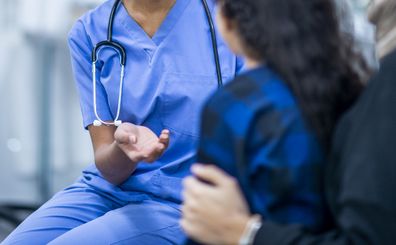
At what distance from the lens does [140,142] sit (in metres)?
1.33

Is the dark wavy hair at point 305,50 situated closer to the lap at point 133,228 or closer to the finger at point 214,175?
the finger at point 214,175

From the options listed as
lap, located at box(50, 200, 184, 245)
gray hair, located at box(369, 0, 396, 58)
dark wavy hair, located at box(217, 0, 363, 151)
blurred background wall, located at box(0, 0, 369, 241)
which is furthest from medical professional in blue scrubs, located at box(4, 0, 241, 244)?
blurred background wall, located at box(0, 0, 369, 241)

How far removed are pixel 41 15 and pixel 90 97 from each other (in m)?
2.00

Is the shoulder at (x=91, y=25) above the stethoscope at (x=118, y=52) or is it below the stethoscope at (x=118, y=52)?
above

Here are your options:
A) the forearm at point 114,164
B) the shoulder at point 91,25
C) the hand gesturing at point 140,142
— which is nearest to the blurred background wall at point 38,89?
the shoulder at point 91,25

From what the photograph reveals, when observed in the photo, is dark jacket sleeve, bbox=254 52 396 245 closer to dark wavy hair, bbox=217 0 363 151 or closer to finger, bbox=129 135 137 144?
dark wavy hair, bbox=217 0 363 151

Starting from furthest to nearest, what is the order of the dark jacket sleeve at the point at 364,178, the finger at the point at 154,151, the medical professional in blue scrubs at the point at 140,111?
the medical professional in blue scrubs at the point at 140,111 < the finger at the point at 154,151 < the dark jacket sleeve at the point at 364,178

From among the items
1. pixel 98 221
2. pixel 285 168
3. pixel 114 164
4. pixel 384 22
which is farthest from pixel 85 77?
pixel 285 168

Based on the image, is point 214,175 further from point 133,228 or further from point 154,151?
point 133,228

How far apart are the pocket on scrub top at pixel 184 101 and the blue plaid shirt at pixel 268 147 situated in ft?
1.64

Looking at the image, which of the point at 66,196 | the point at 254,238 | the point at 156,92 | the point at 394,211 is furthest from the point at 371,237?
the point at 66,196

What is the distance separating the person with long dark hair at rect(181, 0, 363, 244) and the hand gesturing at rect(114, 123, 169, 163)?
313mm

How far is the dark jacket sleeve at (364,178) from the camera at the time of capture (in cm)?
87

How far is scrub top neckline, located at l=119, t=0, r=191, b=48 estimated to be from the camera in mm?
1526
